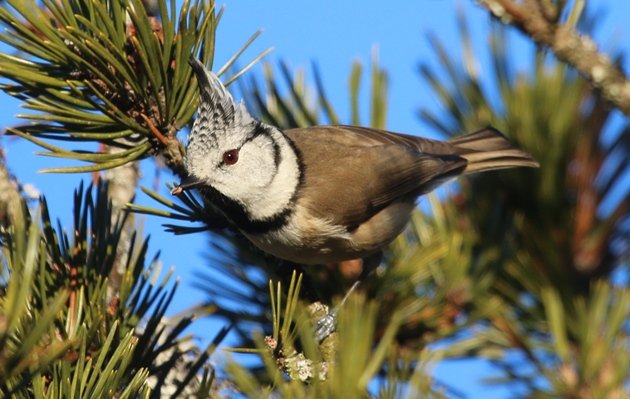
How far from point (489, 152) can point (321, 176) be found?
0.62 m

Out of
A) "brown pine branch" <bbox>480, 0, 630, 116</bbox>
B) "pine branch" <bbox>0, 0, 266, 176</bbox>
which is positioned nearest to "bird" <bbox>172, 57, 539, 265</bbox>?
"pine branch" <bbox>0, 0, 266, 176</bbox>

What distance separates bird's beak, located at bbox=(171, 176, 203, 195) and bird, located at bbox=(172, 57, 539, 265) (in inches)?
1.0

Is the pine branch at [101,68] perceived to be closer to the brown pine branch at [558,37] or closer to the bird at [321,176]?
the bird at [321,176]

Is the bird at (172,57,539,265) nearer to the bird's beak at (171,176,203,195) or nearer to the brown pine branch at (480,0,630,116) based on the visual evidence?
the bird's beak at (171,176,203,195)

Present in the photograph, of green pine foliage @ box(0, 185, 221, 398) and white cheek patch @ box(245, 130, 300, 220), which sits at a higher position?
white cheek patch @ box(245, 130, 300, 220)

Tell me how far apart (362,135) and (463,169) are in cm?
48

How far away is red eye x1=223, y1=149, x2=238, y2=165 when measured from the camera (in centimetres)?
287

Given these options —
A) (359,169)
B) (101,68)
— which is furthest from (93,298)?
(359,169)

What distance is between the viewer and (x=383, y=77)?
2.70 m

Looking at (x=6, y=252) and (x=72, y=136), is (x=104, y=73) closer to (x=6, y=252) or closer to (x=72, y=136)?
(x=72, y=136)

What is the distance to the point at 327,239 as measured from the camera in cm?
299

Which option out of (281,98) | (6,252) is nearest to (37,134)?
(6,252)

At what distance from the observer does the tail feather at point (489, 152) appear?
2709mm

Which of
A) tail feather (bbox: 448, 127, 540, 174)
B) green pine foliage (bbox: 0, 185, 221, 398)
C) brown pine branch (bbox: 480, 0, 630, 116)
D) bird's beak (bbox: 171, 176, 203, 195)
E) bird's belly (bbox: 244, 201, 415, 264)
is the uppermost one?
tail feather (bbox: 448, 127, 540, 174)
